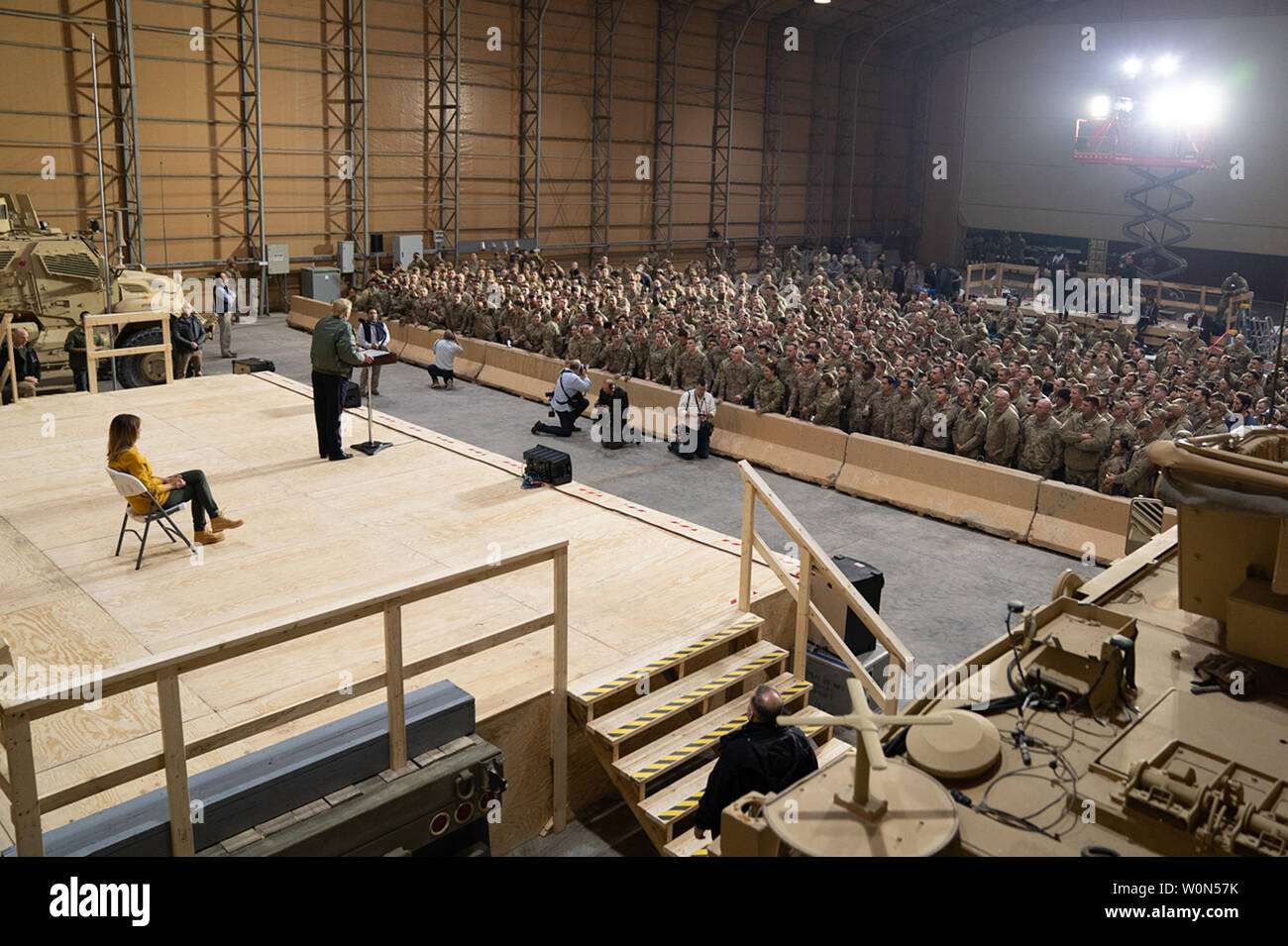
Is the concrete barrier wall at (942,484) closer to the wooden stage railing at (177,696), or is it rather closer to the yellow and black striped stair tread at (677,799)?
the yellow and black striped stair tread at (677,799)

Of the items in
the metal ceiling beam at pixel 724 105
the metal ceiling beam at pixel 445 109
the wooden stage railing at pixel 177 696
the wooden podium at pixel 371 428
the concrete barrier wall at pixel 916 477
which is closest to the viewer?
the wooden stage railing at pixel 177 696

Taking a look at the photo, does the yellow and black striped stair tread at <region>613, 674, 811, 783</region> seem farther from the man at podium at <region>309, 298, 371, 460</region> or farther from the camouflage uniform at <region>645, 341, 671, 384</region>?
the camouflage uniform at <region>645, 341, 671, 384</region>

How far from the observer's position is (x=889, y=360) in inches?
786

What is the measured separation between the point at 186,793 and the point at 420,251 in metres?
28.3

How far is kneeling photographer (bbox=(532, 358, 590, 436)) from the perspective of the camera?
1808 cm

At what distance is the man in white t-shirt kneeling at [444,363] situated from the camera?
21344 mm

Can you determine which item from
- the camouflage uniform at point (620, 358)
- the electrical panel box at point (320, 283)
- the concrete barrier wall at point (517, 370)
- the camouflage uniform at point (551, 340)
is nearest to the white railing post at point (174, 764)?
the concrete barrier wall at point (517, 370)

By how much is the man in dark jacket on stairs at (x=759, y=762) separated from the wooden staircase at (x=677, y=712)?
2.69 feet

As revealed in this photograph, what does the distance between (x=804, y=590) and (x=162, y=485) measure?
5.42 metres

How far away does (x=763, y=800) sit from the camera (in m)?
4.64

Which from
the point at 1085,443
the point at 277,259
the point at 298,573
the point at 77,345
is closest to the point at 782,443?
the point at 1085,443

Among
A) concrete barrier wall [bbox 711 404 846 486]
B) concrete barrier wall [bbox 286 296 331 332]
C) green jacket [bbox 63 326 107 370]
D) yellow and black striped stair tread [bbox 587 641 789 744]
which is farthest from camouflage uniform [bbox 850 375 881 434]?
concrete barrier wall [bbox 286 296 331 332]

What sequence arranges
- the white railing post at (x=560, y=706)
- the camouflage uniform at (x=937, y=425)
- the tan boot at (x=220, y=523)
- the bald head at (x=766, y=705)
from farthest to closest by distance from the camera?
Answer: the camouflage uniform at (x=937, y=425) < the tan boot at (x=220, y=523) < the white railing post at (x=560, y=706) < the bald head at (x=766, y=705)

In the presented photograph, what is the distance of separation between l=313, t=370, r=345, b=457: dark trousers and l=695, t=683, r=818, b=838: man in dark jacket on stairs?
742 centimetres
